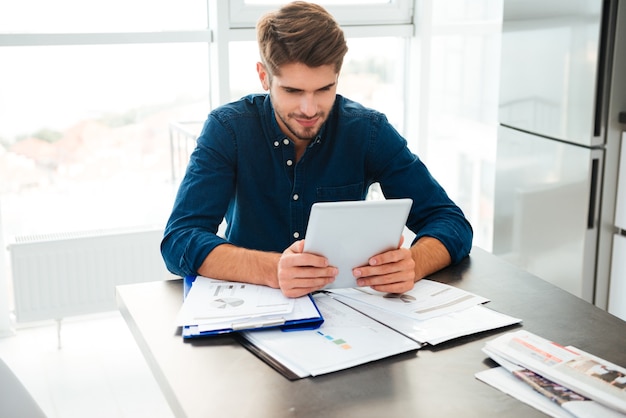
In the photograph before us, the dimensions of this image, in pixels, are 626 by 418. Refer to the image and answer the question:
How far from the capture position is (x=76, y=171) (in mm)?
3217

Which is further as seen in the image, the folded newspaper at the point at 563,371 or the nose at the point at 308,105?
the nose at the point at 308,105

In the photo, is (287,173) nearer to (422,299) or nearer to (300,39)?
(300,39)

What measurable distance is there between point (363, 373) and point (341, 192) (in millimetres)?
846

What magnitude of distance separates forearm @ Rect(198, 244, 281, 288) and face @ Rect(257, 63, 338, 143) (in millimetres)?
387

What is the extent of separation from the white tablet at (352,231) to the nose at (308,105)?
0.40 m

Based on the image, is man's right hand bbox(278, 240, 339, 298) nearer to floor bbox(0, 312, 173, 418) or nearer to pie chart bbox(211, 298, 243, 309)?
pie chart bbox(211, 298, 243, 309)

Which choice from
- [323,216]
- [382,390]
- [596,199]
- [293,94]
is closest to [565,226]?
[596,199]

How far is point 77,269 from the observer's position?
309cm

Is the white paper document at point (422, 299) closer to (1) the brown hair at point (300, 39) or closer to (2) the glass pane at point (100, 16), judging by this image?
(1) the brown hair at point (300, 39)

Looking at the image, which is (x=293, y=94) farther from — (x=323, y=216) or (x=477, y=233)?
(x=477, y=233)

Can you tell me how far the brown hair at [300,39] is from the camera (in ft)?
5.68

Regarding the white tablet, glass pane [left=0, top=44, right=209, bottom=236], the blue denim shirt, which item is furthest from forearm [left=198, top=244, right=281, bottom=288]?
glass pane [left=0, top=44, right=209, bottom=236]

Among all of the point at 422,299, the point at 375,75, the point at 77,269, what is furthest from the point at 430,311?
the point at 375,75

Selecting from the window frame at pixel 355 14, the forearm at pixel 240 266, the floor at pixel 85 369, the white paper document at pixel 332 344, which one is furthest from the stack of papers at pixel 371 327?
the window frame at pixel 355 14
